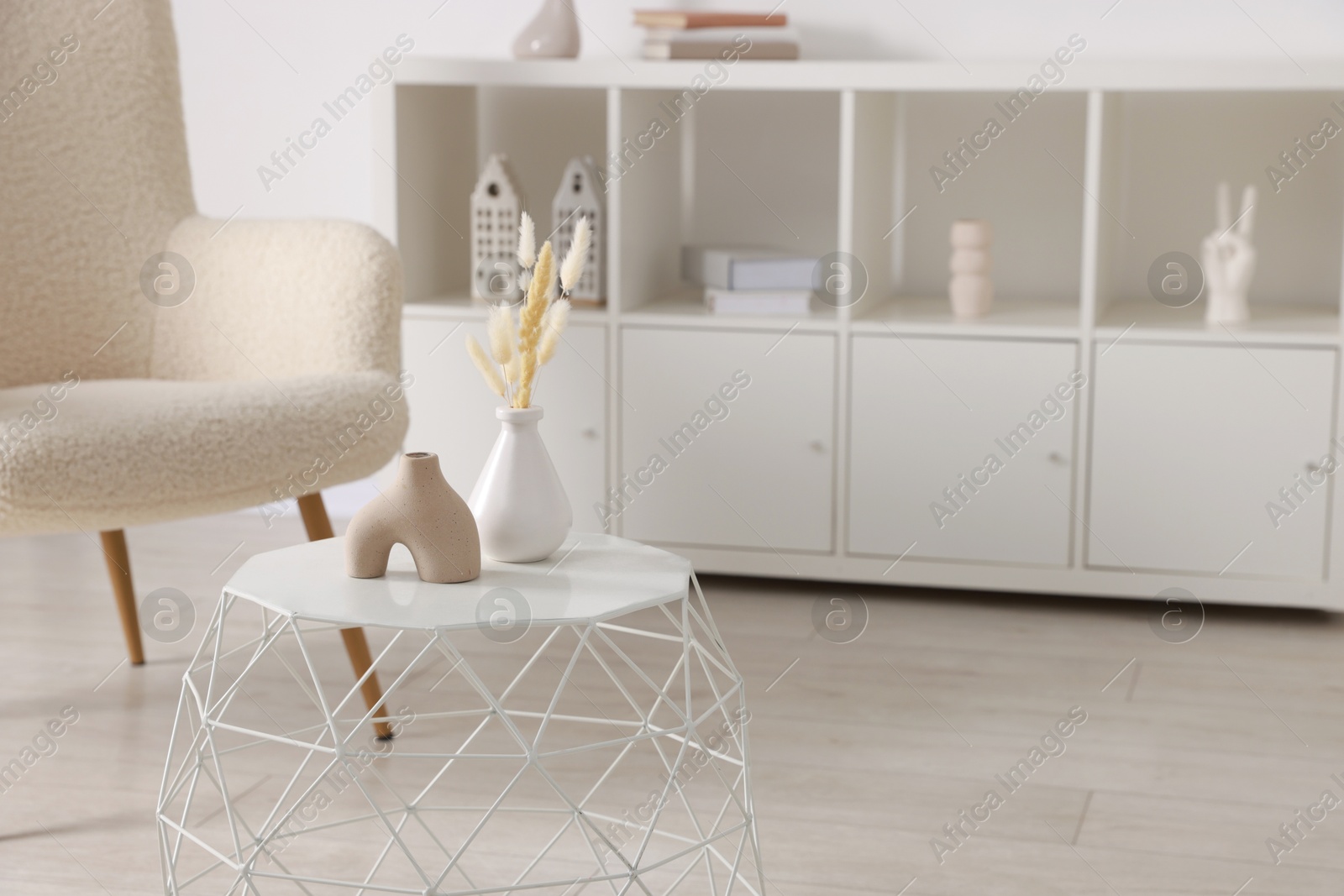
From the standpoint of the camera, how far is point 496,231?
2385 mm

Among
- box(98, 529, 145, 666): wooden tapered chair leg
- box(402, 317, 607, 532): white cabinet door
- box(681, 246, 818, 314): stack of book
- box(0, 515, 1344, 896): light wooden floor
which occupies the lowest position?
box(0, 515, 1344, 896): light wooden floor

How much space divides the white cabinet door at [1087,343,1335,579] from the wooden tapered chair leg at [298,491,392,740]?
1077 millimetres

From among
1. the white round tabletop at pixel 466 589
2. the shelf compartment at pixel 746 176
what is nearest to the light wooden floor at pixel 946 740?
the white round tabletop at pixel 466 589

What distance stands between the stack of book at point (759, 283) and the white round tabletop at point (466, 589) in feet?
3.49

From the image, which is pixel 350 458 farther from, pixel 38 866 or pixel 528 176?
pixel 528 176

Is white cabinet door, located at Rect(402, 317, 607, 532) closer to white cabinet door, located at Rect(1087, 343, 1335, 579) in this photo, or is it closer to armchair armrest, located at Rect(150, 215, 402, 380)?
armchair armrest, located at Rect(150, 215, 402, 380)

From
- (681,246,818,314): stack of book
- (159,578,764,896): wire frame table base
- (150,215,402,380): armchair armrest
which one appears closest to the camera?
(159,578,764,896): wire frame table base

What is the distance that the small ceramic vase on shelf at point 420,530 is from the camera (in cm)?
117

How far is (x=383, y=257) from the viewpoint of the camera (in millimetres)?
1825

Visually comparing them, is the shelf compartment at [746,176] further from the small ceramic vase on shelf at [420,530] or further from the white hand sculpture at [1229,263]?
the small ceramic vase on shelf at [420,530]

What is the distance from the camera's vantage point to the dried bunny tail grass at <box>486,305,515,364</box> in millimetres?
1227

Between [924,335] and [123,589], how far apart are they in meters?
1.19

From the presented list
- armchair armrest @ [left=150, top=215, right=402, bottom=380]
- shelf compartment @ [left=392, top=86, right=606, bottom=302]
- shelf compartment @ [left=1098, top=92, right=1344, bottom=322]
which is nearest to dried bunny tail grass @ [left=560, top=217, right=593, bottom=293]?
armchair armrest @ [left=150, top=215, right=402, bottom=380]

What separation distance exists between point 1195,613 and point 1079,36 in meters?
0.96
